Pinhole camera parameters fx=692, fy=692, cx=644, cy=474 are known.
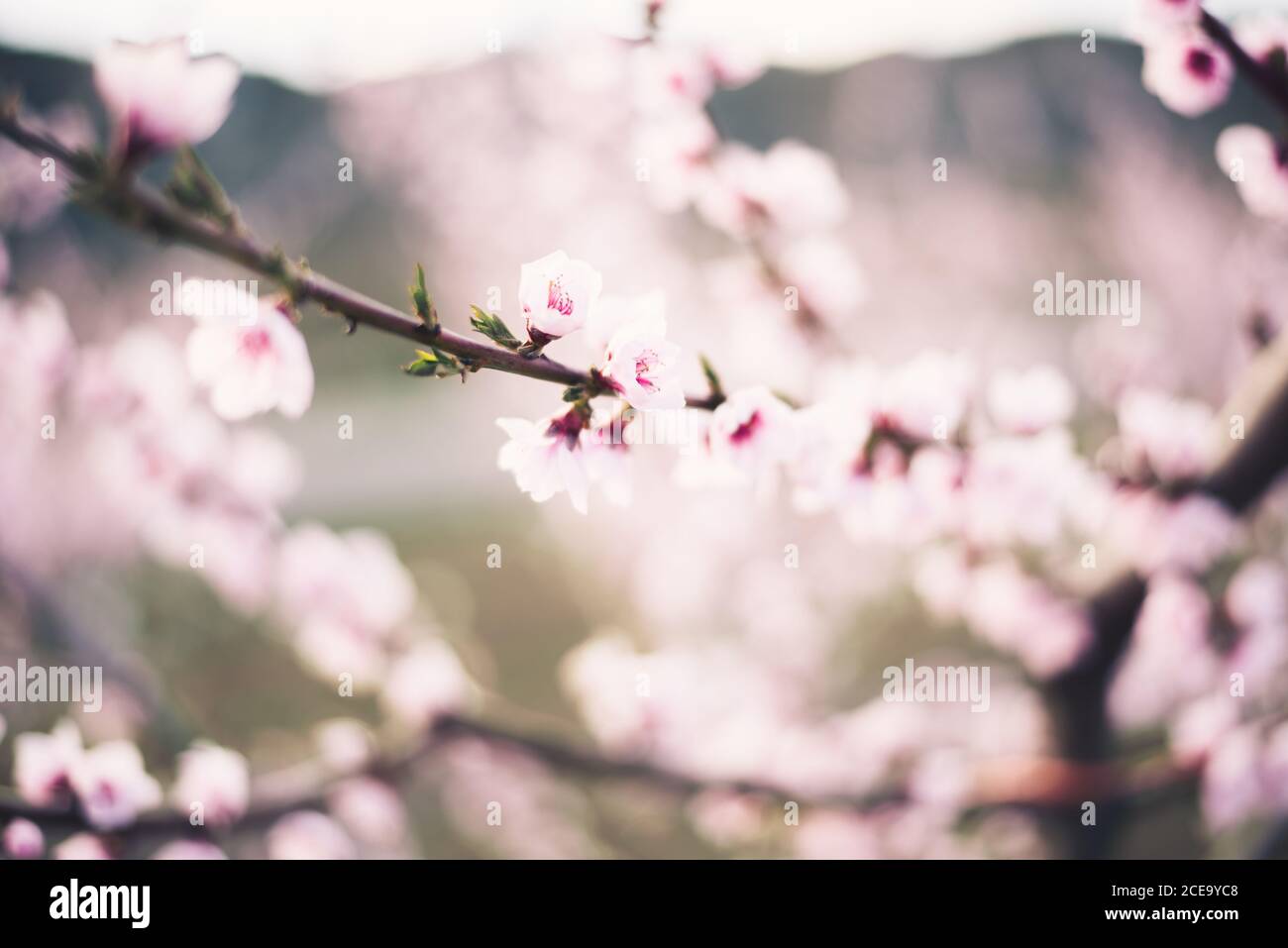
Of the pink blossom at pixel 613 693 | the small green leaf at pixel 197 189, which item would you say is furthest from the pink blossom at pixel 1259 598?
the small green leaf at pixel 197 189

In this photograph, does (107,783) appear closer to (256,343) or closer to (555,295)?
(256,343)

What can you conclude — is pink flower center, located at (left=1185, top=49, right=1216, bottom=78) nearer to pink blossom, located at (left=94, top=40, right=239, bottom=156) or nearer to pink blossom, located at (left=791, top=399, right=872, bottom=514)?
pink blossom, located at (left=791, top=399, right=872, bottom=514)

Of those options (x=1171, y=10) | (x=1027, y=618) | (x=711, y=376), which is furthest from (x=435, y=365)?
(x=1027, y=618)

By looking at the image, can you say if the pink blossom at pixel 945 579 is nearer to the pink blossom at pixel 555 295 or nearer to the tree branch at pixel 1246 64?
the tree branch at pixel 1246 64

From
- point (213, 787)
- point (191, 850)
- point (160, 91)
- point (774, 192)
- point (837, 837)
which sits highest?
point (774, 192)

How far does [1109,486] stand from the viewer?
1.38m

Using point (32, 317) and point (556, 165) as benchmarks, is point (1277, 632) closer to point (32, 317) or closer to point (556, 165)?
point (32, 317)

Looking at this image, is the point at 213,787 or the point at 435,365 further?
the point at 213,787

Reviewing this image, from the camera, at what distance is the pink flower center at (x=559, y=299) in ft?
2.33

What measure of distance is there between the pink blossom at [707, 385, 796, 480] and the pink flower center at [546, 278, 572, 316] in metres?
0.25

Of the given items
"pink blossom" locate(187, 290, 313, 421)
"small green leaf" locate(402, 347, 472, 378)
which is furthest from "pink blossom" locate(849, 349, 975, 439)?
"pink blossom" locate(187, 290, 313, 421)

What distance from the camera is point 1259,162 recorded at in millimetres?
1072

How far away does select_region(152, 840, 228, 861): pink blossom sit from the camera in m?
1.25

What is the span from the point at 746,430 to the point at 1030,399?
62 cm
